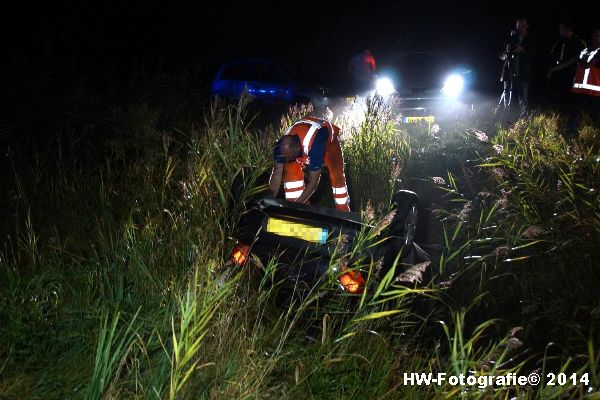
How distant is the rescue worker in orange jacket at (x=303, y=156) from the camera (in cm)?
537

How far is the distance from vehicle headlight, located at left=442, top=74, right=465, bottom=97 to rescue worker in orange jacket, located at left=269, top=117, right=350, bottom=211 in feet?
22.8

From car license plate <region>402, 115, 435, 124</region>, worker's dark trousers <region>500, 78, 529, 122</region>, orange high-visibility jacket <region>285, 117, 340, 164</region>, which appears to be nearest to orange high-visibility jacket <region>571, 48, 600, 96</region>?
A: worker's dark trousers <region>500, 78, 529, 122</region>

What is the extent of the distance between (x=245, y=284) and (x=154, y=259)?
0.51 meters

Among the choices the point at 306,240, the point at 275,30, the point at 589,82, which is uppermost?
the point at 275,30

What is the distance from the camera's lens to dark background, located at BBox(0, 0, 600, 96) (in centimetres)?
1991

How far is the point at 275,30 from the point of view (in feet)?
111

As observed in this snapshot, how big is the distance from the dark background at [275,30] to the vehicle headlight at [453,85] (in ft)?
22.7

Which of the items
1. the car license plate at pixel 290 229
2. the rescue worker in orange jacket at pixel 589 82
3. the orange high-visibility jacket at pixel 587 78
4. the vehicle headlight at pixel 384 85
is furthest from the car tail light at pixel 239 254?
the vehicle headlight at pixel 384 85

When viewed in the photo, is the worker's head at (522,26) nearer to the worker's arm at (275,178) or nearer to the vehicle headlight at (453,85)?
the vehicle headlight at (453,85)

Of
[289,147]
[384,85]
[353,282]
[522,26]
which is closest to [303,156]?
→ [289,147]

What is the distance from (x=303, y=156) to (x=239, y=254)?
2.01 metres

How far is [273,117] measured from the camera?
14016mm

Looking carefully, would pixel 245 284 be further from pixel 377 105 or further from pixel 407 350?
pixel 377 105

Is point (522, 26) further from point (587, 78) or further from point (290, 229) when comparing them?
point (290, 229)
